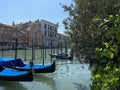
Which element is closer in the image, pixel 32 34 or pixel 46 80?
pixel 46 80

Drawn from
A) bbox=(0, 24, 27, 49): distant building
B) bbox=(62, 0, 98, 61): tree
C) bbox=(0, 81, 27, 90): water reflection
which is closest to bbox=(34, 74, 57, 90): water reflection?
bbox=(0, 81, 27, 90): water reflection

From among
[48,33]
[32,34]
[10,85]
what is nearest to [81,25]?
[10,85]

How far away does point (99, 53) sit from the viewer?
166 centimetres

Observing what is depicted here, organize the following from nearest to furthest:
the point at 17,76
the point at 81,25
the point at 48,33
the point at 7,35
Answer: the point at 81,25 → the point at 17,76 → the point at 7,35 → the point at 48,33

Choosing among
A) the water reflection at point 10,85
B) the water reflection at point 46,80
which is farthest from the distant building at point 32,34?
the water reflection at point 10,85

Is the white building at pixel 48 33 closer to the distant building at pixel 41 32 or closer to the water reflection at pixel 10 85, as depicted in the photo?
the distant building at pixel 41 32

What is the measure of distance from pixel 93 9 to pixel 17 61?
8.50m

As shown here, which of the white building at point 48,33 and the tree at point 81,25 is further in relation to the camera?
the white building at point 48,33

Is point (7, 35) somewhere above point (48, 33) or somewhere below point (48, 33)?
below

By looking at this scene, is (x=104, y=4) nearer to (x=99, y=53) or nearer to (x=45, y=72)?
(x=99, y=53)

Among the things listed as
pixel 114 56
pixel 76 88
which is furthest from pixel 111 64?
pixel 76 88

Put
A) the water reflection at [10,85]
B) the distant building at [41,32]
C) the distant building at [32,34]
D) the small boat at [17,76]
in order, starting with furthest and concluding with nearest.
→ the distant building at [41,32] → the distant building at [32,34] → the water reflection at [10,85] → the small boat at [17,76]

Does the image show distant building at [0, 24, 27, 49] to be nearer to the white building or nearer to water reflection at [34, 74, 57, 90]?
the white building

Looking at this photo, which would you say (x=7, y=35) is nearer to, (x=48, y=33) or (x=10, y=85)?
(x=48, y=33)
